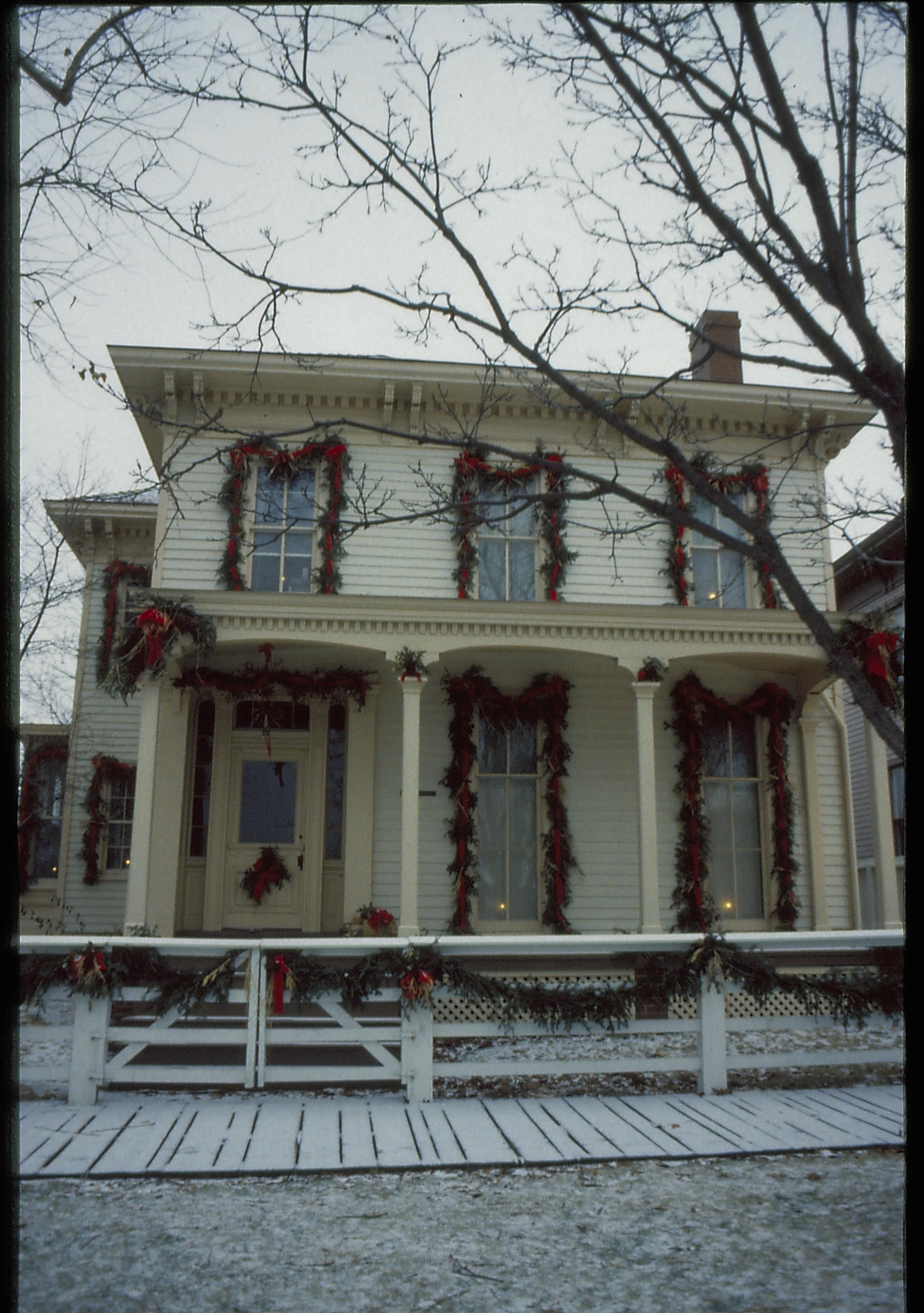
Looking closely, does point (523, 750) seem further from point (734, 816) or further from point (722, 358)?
point (722, 358)

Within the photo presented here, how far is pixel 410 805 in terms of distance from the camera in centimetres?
995

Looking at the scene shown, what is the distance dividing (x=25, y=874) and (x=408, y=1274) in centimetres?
1241

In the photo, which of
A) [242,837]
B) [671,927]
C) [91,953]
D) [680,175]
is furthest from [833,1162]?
[242,837]

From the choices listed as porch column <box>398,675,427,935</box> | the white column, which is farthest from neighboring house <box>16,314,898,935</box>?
porch column <box>398,675,427,935</box>

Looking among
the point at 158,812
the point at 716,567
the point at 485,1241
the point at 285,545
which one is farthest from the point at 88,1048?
the point at 716,567

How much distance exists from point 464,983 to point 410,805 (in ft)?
12.0

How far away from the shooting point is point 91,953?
6035 millimetres

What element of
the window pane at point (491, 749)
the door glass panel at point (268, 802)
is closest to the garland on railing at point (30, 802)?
the door glass panel at point (268, 802)

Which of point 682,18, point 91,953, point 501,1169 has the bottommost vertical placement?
point 501,1169

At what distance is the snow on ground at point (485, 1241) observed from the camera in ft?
11.3

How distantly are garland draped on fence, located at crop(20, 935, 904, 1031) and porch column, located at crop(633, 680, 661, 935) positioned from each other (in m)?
3.44

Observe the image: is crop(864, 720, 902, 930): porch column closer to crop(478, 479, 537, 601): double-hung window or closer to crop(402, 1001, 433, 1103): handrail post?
crop(478, 479, 537, 601): double-hung window

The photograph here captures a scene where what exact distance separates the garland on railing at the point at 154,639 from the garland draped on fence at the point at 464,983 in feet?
13.5

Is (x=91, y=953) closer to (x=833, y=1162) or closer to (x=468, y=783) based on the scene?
(x=833, y=1162)
